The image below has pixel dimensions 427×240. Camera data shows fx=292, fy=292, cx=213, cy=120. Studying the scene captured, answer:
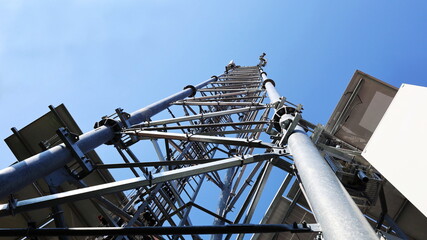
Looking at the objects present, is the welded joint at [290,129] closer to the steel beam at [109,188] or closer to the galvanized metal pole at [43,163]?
the steel beam at [109,188]

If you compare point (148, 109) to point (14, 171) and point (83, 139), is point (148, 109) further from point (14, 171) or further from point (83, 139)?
point (14, 171)

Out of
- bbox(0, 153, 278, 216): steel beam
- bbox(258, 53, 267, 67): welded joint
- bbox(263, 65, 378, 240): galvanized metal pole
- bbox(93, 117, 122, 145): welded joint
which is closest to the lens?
Result: bbox(263, 65, 378, 240): galvanized metal pole

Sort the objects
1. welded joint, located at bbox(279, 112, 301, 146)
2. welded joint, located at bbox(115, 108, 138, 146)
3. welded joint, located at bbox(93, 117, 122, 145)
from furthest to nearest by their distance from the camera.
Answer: welded joint, located at bbox(115, 108, 138, 146) → welded joint, located at bbox(93, 117, 122, 145) → welded joint, located at bbox(279, 112, 301, 146)

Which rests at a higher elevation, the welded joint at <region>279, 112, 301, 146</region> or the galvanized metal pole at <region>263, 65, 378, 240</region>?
the welded joint at <region>279, 112, 301, 146</region>

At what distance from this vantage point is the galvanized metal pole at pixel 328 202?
8.28 feet

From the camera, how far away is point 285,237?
7.65 m

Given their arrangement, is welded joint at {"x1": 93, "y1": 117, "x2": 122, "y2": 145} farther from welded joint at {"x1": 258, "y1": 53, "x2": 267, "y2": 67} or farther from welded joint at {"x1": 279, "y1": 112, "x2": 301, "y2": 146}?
welded joint at {"x1": 258, "y1": 53, "x2": 267, "y2": 67}

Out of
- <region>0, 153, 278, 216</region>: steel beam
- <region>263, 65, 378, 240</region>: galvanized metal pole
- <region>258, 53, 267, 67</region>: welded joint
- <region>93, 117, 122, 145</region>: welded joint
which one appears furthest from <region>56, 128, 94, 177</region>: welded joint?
<region>258, 53, 267, 67</region>: welded joint

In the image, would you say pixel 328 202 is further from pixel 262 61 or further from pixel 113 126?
pixel 262 61

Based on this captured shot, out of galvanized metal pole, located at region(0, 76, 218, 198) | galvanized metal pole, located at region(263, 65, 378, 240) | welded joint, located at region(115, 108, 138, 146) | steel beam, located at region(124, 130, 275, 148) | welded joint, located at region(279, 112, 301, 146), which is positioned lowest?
galvanized metal pole, located at region(0, 76, 218, 198)

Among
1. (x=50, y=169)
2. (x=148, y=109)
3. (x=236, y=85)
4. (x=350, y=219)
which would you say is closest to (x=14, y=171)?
(x=50, y=169)

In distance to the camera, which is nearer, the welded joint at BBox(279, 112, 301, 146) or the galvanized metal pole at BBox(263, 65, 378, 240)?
the galvanized metal pole at BBox(263, 65, 378, 240)

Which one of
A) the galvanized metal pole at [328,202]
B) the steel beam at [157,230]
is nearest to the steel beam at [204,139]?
the galvanized metal pole at [328,202]

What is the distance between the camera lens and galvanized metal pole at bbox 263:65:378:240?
252 cm
